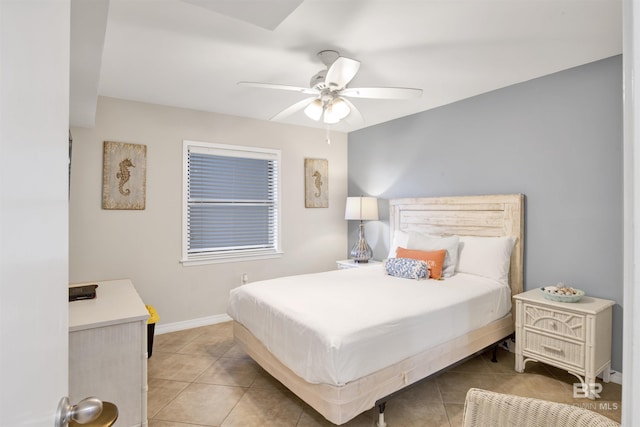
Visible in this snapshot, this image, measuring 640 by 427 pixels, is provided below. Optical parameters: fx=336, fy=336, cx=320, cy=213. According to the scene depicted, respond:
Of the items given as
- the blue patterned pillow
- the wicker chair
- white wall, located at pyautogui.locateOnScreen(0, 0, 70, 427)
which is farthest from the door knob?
the blue patterned pillow

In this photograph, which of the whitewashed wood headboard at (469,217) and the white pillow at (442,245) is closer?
the whitewashed wood headboard at (469,217)

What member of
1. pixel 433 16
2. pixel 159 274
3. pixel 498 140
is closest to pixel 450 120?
pixel 498 140

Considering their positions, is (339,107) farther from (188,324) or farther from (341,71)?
(188,324)

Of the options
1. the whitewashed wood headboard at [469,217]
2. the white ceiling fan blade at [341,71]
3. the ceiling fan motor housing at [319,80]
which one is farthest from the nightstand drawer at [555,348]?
the ceiling fan motor housing at [319,80]

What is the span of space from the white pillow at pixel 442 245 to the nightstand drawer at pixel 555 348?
799mm

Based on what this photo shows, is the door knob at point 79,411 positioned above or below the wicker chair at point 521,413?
above

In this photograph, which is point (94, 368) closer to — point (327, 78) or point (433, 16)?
point (327, 78)

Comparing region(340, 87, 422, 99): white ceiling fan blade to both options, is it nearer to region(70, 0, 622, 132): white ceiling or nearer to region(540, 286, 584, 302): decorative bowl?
region(70, 0, 622, 132): white ceiling

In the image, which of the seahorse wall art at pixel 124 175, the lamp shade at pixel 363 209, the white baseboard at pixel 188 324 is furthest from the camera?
the lamp shade at pixel 363 209

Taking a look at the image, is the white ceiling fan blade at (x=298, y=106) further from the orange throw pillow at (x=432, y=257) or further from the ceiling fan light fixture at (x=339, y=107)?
the orange throw pillow at (x=432, y=257)

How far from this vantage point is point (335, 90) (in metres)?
2.51

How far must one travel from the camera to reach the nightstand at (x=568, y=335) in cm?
240

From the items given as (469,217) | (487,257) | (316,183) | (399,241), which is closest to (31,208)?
(487,257)

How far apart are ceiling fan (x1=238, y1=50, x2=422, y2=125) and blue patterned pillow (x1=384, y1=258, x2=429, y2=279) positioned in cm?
147
